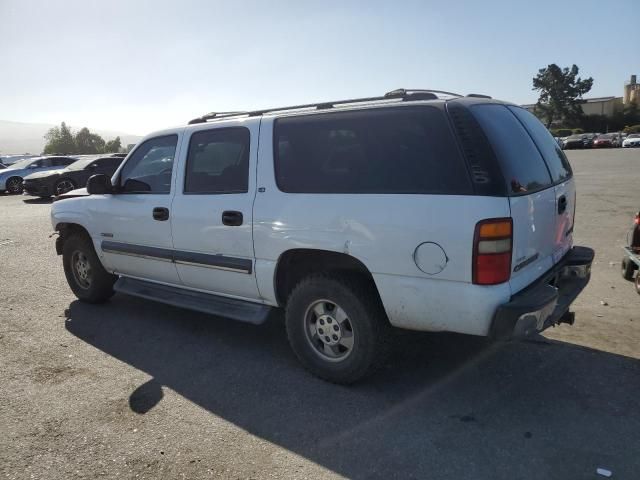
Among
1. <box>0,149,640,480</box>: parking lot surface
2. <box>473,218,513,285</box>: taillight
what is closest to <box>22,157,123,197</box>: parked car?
<box>0,149,640,480</box>: parking lot surface

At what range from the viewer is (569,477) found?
8.52 ft

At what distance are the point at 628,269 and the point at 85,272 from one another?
622 cm

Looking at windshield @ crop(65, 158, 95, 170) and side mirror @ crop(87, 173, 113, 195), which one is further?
windshield @ crop(65, 158, 95, 170)

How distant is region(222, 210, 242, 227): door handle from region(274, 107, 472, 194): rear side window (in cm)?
45

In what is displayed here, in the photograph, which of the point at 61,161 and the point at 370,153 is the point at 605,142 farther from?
the point at 370,153

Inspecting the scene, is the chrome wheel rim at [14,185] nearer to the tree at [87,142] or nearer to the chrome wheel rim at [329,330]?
→ the chrome wheel rim at [329,330]

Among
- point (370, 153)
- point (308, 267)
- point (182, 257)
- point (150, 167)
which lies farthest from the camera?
point (150, 167)

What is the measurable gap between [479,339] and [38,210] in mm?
14775

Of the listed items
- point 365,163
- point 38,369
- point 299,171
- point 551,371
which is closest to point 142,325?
point 38,369

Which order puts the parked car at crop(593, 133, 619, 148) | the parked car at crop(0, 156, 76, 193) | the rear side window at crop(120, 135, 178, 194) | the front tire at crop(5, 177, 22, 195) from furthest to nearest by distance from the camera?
the parked car at crop(593, 133, 619, 148), the front tire at crop(5, 177, 22, 195), the parked car at crop(0, 156, 76, 193), the rear side window at crop(120, 135, 178, 194)

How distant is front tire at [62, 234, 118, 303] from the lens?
5.54 meters

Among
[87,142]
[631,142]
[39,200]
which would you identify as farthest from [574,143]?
[87,142]

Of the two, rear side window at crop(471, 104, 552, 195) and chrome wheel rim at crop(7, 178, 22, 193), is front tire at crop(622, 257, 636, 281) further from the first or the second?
chrome wheel rim at crop(7, 178, 22, 193)

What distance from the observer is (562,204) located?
3652 mm
